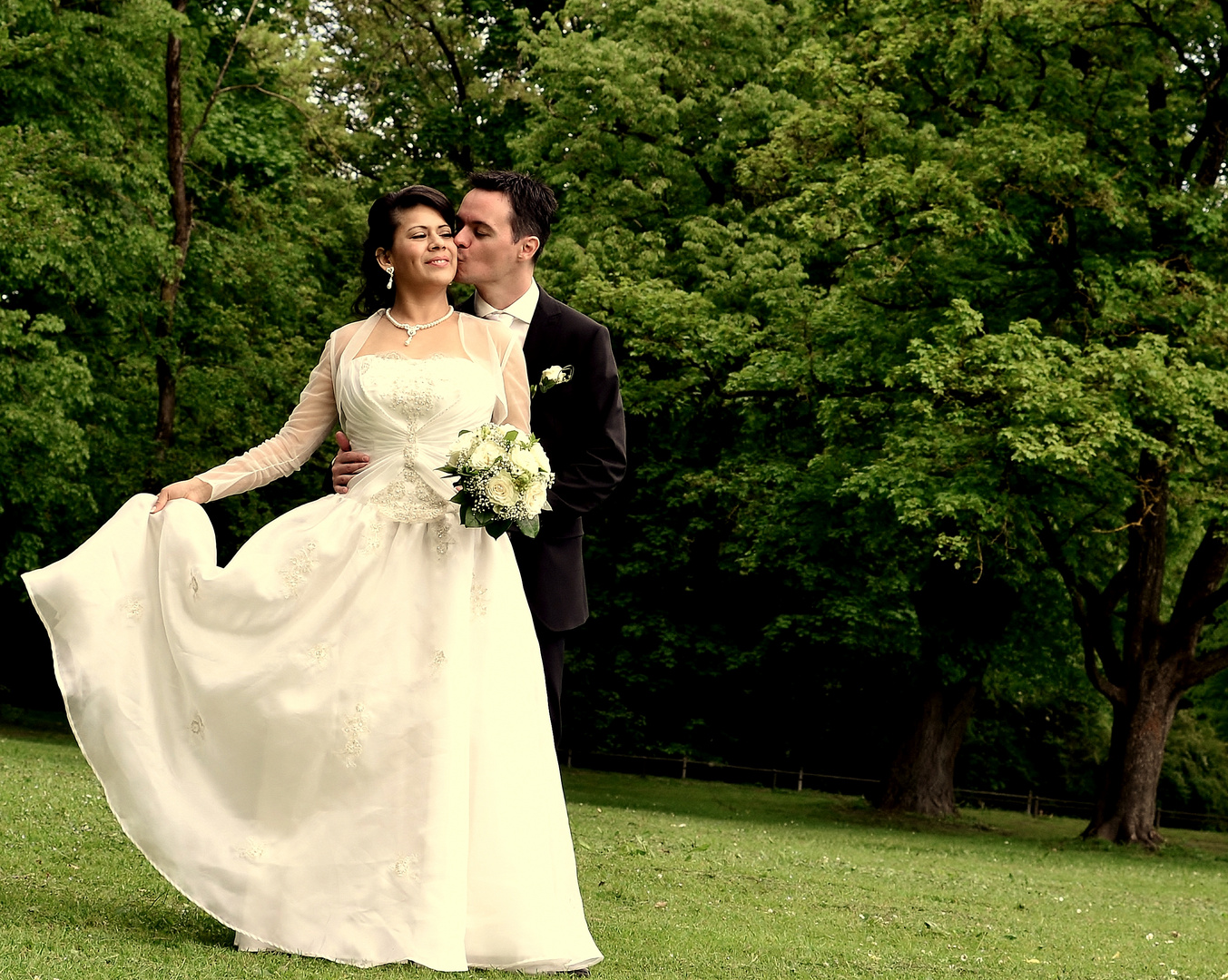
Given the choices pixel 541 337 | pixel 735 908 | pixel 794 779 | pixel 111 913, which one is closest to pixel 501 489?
pixel 541 337

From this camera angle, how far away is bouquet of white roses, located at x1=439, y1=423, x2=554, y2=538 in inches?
214

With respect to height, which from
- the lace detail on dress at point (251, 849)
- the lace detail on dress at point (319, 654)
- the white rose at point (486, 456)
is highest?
the white rose at point (486, 456)

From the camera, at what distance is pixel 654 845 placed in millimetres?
12312

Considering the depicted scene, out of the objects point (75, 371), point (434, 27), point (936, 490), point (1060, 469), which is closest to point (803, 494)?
point (936, 490)

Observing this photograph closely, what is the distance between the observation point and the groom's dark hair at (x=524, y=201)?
6.16 meters

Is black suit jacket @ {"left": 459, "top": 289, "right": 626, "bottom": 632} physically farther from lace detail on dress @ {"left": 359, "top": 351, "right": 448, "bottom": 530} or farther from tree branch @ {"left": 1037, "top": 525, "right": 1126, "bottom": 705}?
tree branch @ {"left": 1037, "top": 525, "right": 1126, "bottom": 705}

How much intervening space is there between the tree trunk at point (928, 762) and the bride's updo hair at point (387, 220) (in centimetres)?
2132

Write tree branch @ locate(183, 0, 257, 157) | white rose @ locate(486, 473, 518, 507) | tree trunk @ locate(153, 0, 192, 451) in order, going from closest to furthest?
1. white rose @ locate(486, 473, 518, 507)
2. tree trunk @ locate(153, 0, 192, 451)
3. tree branch @ locate(183, 0, 257, 157)

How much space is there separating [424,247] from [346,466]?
3.08 ft

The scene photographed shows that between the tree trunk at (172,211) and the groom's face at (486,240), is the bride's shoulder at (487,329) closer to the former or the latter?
the groom's face at (486,240)

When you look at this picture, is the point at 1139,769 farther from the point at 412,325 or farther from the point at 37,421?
the point at 412,325

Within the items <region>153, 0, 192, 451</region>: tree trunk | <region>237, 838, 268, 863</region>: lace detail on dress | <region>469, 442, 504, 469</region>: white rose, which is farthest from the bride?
<region>153, 0, 192, 451</region>: tree trunk

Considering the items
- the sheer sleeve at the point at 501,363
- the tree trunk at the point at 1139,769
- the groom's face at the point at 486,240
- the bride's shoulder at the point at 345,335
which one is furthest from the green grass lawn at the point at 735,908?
the tree trunk at the point at 1139,769

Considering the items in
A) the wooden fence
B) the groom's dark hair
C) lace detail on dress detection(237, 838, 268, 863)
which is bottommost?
the wooden fence
